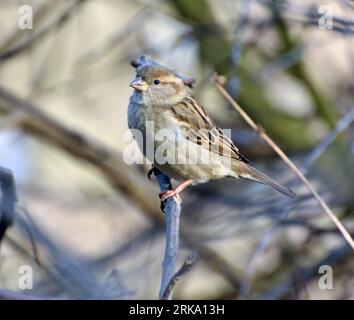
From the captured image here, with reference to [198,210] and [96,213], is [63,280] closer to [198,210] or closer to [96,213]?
[198,210]

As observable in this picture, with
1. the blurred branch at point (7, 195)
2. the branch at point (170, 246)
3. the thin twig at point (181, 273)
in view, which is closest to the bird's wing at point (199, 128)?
the branch at point (170, 246)

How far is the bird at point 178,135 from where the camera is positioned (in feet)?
13.6

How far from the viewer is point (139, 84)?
4.22 m

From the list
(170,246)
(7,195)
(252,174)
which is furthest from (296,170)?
(252,174)

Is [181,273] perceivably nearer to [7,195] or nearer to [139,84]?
[7,195]

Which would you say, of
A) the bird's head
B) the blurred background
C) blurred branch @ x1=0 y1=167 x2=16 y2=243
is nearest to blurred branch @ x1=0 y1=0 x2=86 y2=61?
the blurred background

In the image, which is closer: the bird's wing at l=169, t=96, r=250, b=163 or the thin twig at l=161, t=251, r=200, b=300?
the thin twig at l=161, t=251, r=200, b=300

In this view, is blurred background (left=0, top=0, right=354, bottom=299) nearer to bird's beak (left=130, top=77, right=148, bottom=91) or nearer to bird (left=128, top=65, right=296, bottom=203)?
bird (left=128, top=65, right=296, bottom=203)

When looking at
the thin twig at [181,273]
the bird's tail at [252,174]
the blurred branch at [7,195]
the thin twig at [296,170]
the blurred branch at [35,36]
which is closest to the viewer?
the thin twig at [181,273]

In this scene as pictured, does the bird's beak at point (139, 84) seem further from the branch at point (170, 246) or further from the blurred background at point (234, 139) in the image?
the branch at point (170, 246)

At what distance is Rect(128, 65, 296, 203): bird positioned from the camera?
4160mm

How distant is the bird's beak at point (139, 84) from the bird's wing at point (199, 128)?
20cm
